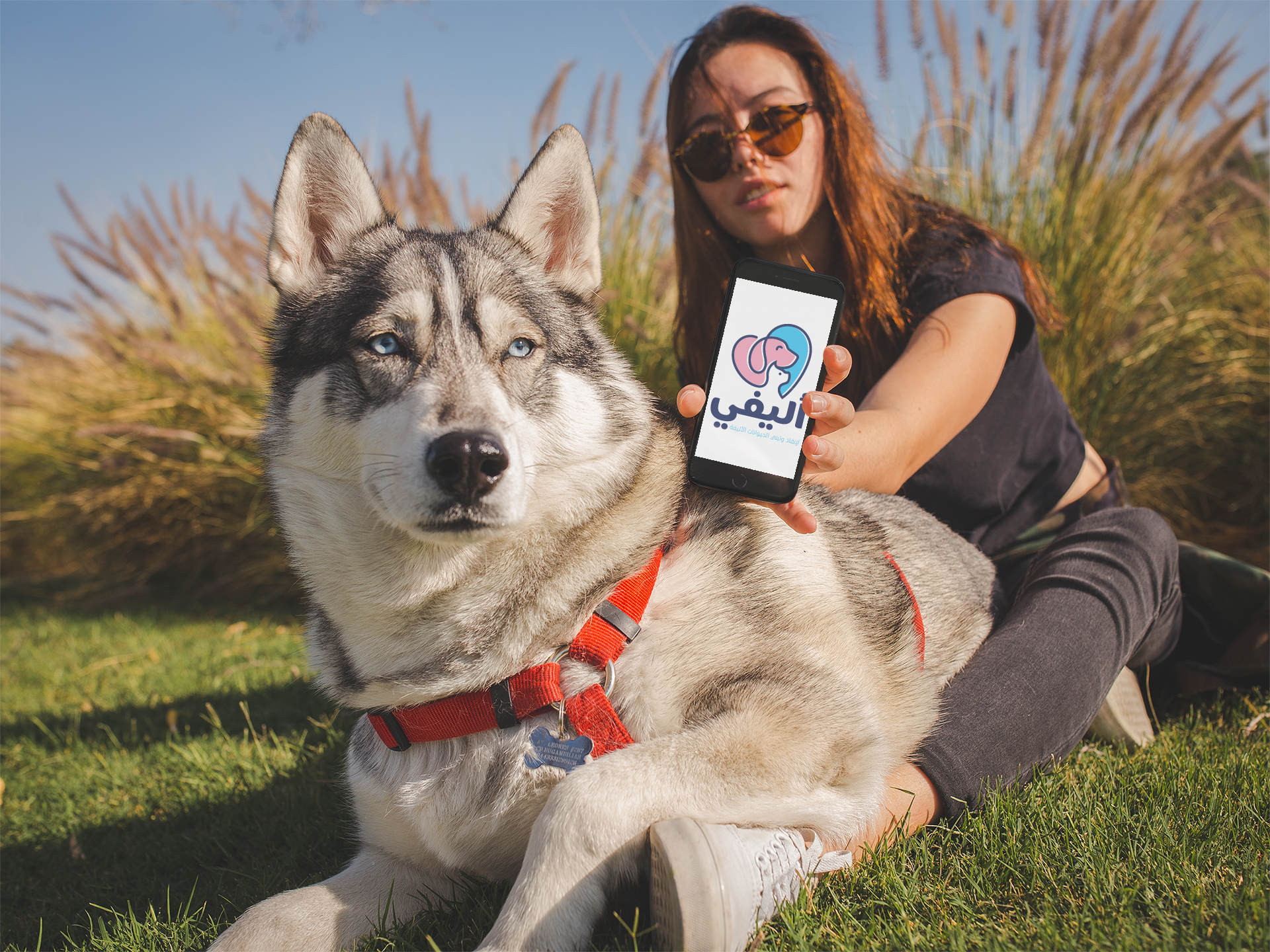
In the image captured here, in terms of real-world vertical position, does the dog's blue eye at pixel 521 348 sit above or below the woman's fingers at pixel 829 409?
above

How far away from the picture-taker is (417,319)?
204 cm

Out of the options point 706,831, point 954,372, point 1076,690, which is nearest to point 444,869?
point 706,831

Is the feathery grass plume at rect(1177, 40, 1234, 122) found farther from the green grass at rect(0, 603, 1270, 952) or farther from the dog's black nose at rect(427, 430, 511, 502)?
the dog's black nose at rect(427, 430, 511, 502)

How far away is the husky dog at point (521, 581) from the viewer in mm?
1688

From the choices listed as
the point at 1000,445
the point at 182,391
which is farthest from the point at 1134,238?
the point at 182,391

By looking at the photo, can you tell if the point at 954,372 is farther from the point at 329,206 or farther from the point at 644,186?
the point at 644,186

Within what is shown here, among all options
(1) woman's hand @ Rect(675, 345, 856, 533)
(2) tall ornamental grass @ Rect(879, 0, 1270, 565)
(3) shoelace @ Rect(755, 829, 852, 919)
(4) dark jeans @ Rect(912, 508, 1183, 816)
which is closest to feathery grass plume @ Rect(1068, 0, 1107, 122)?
(2) tall ornamental grass @ Rect(879, 0, 1270, 565)

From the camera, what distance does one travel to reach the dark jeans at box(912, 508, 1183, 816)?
7.14ft

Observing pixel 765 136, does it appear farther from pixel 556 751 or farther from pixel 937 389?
pixel 556 751

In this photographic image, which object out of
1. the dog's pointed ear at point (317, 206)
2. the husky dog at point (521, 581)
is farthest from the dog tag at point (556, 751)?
the dog's pointed ear at point (317, 206)

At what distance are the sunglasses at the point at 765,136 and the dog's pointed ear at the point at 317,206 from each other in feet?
4.55

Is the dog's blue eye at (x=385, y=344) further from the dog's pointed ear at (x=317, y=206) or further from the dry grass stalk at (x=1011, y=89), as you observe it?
the dry grass stalk at (x=1011, y=89)

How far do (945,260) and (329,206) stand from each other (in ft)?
6.97

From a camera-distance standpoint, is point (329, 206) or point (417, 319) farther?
point (329, 206)
